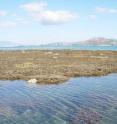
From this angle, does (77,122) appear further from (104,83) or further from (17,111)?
(104,83)

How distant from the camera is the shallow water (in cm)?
2591

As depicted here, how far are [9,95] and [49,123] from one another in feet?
42.3

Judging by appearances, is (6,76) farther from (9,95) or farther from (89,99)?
(89,99)

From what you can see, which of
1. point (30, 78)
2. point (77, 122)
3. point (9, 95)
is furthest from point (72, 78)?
point (77, 122)

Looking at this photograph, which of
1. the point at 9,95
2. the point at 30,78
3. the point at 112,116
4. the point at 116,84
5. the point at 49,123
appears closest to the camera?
Result: the point at 49,123

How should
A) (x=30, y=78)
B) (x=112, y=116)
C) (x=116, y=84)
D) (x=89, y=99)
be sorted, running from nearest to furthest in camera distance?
(x=112, y=116) < (x=89, y=99) < (x=116, y=84) < (x=30, y=78)

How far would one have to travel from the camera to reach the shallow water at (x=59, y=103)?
25906mm

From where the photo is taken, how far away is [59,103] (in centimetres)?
3186

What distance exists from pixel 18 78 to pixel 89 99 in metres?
20.1

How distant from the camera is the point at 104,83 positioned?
45375mm

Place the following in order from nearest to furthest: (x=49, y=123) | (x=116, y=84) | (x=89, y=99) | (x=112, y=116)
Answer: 1. (x=49, y=123)
2. (x=112, y=116)
3. (x=89, y=99)
4. (x=116, y=84)

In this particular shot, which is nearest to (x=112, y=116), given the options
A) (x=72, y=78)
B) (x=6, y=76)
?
(x=72, y=78)

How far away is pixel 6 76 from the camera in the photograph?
52.7m

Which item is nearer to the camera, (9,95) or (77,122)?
(77,122)
